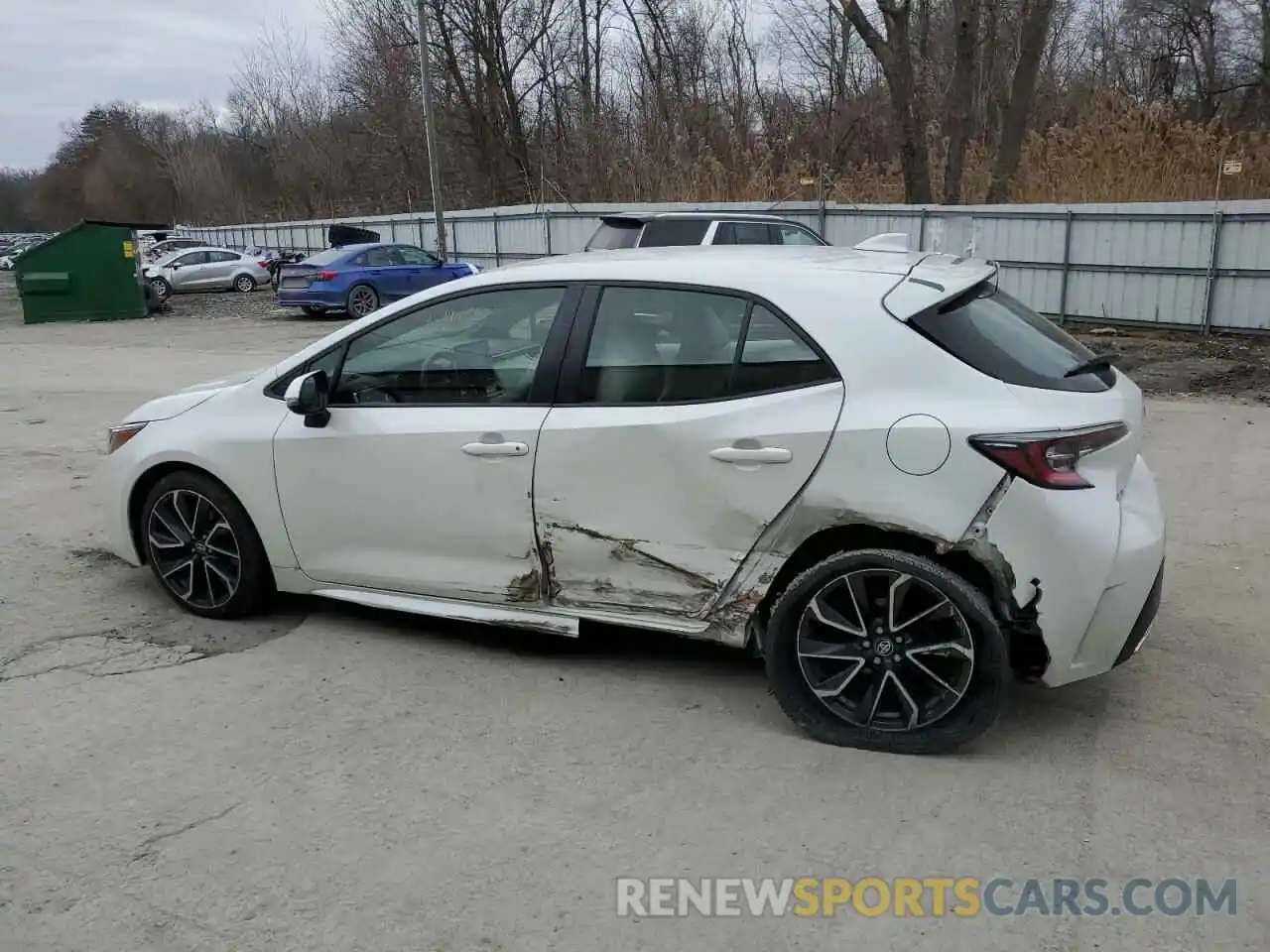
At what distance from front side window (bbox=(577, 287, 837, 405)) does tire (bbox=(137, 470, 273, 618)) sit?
1.78 metres

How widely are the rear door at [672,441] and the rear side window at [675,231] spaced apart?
8641mm

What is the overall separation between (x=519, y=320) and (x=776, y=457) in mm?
1258

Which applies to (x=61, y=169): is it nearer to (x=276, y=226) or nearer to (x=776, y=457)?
(x=276, y=226)

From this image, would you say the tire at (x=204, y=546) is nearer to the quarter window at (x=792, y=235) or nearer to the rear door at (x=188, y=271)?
Result: the quarter window at (x=792, y=235)

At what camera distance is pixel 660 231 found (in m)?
12.5

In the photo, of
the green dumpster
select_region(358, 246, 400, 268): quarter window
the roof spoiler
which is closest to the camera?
the roof spoiler

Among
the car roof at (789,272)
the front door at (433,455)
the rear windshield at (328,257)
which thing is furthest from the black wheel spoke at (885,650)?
the rear windshield at (328,257)

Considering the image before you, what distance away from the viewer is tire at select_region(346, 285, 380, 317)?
21609mm

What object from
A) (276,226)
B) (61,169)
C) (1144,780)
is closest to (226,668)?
(1144,780)

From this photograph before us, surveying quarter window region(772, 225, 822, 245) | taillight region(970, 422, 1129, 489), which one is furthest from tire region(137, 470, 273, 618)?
quarter window region(772, 225, 822, 245)

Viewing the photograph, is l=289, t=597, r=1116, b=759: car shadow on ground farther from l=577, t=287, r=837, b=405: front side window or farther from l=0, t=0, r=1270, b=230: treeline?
l=0, t=0, r=1270, b=230: treeline

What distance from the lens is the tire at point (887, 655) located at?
3.39 m

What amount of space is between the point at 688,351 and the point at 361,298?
19136 millimetres

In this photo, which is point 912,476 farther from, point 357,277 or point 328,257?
point 328,257
